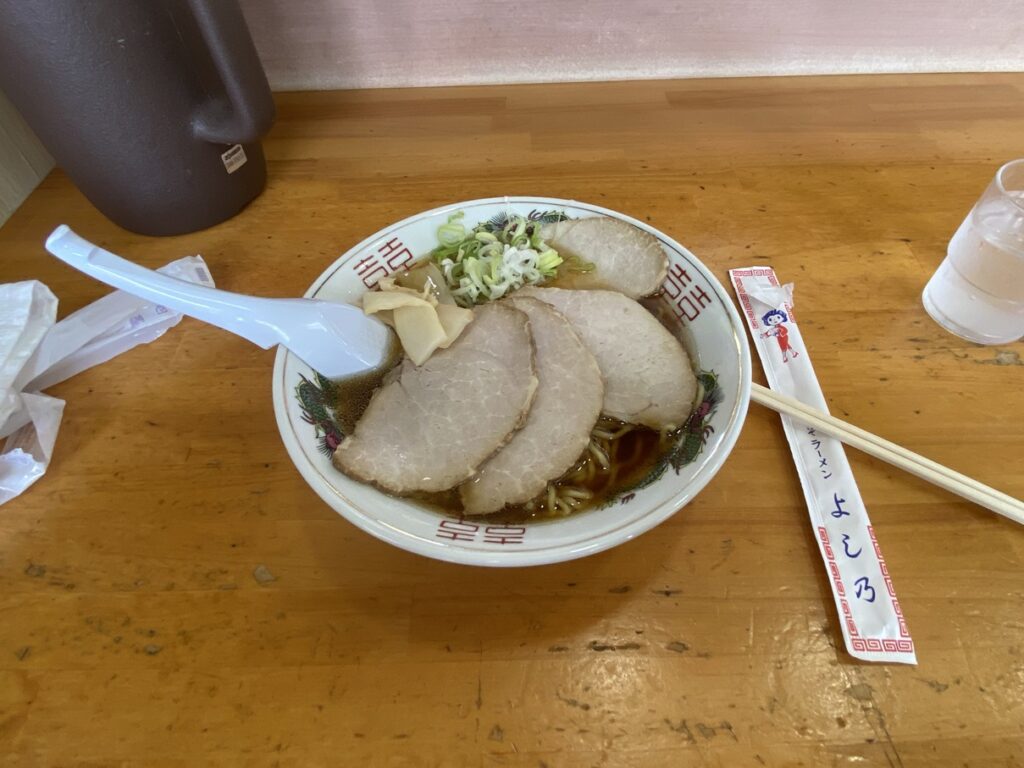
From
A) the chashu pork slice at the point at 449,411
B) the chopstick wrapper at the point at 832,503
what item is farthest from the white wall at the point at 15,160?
the chopstick wrapper at the point at 832,503

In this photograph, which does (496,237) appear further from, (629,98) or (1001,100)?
(1001,100)

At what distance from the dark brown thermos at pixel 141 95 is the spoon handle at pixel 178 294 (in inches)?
Answer: 19.4

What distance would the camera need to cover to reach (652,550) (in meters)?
0.84

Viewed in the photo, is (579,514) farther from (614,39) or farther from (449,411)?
(614,39)

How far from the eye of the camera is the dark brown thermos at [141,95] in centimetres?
96

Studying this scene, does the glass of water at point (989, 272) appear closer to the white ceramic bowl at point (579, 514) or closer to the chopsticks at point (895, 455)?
the chopsticks at point (895, 455)

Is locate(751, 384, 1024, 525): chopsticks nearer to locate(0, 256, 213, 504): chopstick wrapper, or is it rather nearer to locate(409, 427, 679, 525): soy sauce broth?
locate(409, 427, 679, 525): soy sauce broth

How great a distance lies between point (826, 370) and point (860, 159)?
0.77m

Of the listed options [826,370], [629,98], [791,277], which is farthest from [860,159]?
[826,370]

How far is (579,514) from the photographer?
749 millimetres

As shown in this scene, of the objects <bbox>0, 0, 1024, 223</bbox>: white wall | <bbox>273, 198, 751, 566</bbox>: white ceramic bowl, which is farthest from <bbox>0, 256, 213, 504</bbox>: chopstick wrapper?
<bbox>0, 0, 1024, 223</bbox>: white wall

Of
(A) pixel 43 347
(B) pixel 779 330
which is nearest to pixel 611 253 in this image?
(B) pixel 779 330

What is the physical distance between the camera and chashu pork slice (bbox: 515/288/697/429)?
0.86 metres

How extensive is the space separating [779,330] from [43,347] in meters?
1.38
